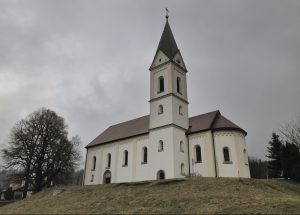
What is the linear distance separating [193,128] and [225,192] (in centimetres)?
1454

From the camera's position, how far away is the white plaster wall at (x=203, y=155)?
29.1 meters

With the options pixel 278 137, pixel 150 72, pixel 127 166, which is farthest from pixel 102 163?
pixel 278 137

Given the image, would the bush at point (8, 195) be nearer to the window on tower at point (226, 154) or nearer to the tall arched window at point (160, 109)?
the tall arched window at point (160, 109)

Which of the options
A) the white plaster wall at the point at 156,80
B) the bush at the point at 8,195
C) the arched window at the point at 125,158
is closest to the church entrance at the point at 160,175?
the arched window at the point at 125,158

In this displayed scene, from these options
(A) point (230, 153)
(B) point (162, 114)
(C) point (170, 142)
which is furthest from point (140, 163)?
(A) point (230, 153)

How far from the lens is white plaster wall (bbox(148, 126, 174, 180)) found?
2964 cm

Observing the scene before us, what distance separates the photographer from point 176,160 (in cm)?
2981

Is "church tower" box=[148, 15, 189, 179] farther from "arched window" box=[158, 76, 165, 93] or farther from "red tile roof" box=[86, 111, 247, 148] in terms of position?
"red tile roof" box=[86, 111, 247, 148]

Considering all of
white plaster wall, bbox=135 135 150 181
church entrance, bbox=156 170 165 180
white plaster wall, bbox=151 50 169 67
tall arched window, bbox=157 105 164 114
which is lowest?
church entrance, bbox=156 170 165 180

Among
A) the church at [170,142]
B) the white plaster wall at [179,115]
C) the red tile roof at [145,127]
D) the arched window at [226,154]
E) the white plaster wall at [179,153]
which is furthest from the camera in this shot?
the white plaster wall at [179,115]

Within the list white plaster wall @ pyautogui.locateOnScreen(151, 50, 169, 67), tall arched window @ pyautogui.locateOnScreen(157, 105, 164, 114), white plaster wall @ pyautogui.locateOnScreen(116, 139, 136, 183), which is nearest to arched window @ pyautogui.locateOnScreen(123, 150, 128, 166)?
white plaster wall @ pyautogui.locateOnScreen(116, 139, 136, 183)

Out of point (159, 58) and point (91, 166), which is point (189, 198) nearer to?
point (159, 58)

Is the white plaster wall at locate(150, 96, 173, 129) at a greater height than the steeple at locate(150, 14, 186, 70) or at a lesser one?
lesser

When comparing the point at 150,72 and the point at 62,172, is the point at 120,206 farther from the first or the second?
the point at 62,172
